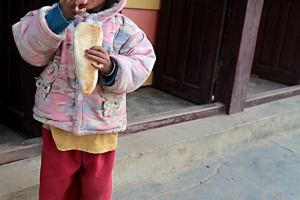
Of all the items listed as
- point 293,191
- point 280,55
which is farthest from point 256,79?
point 293,191

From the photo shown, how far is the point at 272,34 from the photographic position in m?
4.74

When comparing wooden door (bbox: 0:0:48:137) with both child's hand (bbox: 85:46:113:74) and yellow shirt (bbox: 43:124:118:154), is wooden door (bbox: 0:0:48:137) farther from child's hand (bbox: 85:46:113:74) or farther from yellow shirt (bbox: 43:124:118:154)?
child's hand (bbox: 85:46:113:74)

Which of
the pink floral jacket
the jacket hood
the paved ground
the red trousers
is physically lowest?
the paved ground

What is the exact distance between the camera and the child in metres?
1.30

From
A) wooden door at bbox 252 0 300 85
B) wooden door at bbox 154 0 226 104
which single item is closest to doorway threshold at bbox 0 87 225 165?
wooden door at bbox 154 0 226 104

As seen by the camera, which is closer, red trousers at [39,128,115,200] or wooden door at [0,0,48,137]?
red trousers at [39,128,115,200]

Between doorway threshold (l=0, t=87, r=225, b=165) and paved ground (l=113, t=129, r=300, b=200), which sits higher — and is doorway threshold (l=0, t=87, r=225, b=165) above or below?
above

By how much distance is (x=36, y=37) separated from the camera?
1.29 m

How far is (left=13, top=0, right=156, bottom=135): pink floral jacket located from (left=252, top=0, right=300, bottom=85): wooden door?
3450 millimetres

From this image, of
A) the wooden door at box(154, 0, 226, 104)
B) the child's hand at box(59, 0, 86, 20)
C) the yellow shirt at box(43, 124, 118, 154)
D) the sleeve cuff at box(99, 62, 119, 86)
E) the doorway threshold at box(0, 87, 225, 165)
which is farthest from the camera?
the wooden door at box(154, 0, 226, 104)

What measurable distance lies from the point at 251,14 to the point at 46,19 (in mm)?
2131

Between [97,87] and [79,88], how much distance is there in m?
0.06

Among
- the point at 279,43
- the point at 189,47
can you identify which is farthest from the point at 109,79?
the point at 279,43

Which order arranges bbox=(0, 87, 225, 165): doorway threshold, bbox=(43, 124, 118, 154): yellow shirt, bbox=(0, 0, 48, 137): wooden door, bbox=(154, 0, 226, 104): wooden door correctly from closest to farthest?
1. bbox=(43, 124, 118, 154): yellow shirt
2. bbox=(0, 87, 225, 165): doorway threshold
3. bbox=(0, 0, 48, 137): wooden door
4. bbox=(154, 0, 226, 104): wooden door
